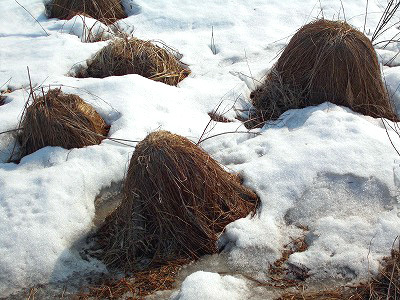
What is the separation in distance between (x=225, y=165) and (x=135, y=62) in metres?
1.54

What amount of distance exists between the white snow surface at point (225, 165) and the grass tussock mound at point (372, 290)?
8cm

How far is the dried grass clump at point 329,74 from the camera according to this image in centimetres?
438

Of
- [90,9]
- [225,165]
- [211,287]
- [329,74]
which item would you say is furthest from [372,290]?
[90,9]

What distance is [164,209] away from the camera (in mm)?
3395

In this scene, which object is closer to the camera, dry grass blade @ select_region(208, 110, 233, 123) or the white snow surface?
the white snow surface

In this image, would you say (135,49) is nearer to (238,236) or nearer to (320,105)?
(320,105)

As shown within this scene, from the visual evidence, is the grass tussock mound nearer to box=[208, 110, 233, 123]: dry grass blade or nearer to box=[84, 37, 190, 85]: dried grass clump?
box=[208, 110, 233, 123]: dry grass blade

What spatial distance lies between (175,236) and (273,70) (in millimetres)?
1909

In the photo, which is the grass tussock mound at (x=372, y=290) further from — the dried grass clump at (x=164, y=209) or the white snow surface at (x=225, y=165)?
the dried grass clump at (x=164, y=209)

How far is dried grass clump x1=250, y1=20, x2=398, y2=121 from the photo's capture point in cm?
438

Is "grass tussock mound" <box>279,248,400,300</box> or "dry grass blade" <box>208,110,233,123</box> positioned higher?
"dry grass blade" <box>208,110,233,123</box>

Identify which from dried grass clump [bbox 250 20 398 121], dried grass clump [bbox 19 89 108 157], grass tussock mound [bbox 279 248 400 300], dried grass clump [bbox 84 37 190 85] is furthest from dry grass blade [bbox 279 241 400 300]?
dried grass clump [bbox 84 37 190 85]

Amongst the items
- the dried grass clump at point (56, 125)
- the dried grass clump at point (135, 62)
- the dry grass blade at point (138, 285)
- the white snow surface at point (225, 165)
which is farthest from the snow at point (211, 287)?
the dried grass clump at point (135, 62)

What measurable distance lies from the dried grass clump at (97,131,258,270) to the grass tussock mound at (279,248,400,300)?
0.62 m
